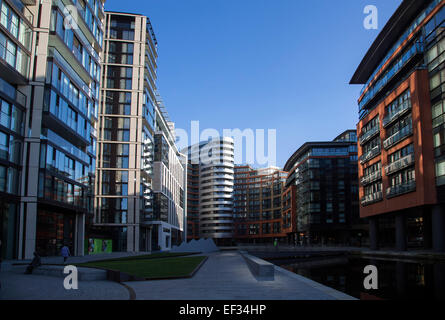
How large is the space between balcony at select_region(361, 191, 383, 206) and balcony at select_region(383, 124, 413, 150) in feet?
21.2

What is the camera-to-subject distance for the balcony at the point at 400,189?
43.7 metres

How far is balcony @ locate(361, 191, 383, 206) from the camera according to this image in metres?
54.5

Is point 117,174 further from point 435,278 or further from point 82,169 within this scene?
point 435,278

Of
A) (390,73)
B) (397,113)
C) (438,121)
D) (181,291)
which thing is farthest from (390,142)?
(181,291)

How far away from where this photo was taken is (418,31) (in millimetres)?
46781

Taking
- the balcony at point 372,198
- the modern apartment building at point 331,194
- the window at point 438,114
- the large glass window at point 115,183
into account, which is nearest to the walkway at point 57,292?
the window at point 438,114

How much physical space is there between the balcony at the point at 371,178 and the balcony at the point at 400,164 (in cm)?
381

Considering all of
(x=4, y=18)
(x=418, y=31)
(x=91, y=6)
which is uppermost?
(x=91, y=6)

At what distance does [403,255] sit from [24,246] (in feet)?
110

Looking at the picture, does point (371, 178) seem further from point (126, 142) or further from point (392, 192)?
point (126, 142)

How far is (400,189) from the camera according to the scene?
46.9 metres

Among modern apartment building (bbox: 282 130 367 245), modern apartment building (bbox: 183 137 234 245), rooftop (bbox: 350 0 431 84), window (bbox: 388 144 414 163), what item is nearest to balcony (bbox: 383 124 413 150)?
window (bbox: 388 144 414 163)

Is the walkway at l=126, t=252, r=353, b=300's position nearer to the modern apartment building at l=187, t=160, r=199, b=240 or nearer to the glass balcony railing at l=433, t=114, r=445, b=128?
the glass balcony railing at l=433, t=114, r=445, b=128
